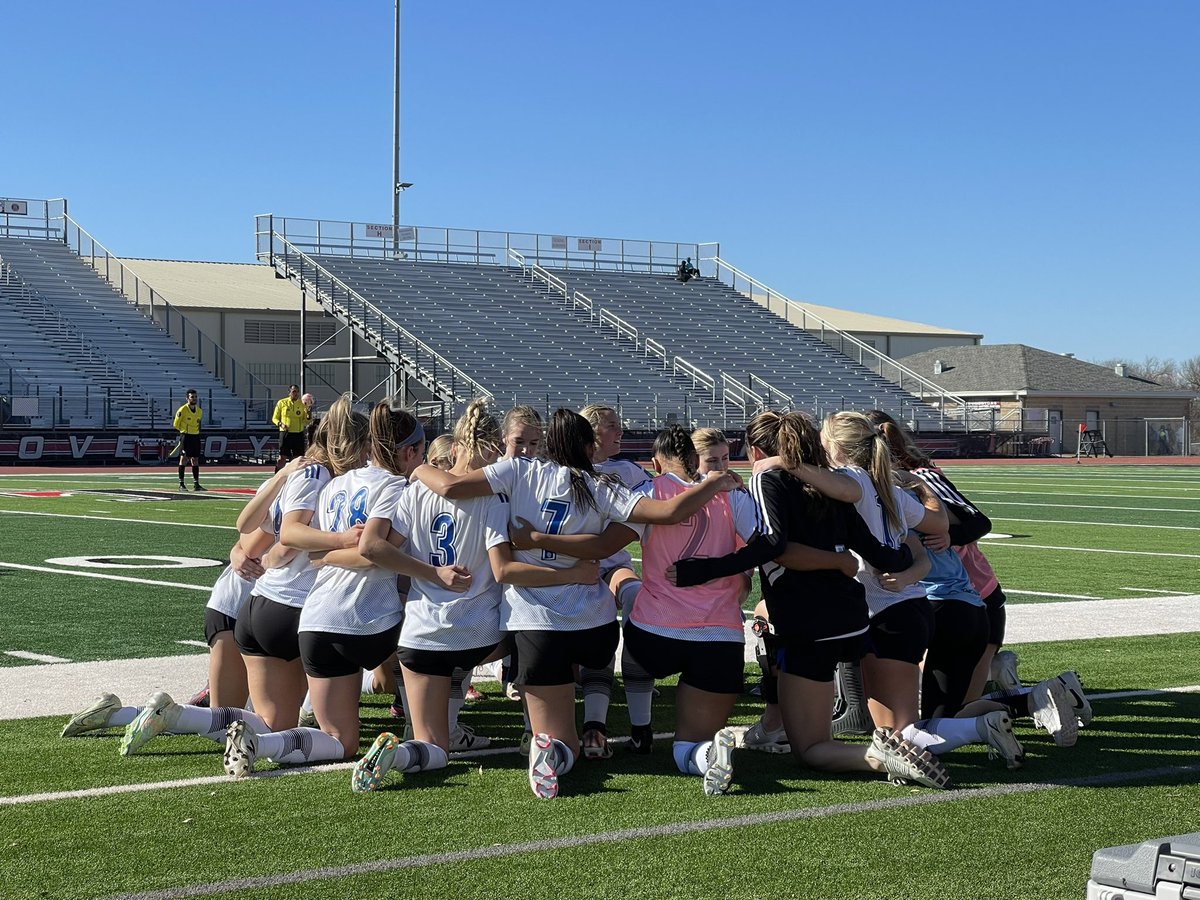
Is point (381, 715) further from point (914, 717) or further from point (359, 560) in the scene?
point (914, 717)

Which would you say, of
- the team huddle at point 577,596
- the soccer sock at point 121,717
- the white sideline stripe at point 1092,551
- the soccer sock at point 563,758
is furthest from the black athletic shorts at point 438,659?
the white sideline stripe at point 1092,551

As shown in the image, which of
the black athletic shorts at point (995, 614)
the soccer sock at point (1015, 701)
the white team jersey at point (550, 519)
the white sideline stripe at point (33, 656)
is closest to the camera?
the white team jersey at point (550, 519)

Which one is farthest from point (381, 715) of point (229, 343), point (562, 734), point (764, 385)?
point (229, 343)

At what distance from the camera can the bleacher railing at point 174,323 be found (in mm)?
46312

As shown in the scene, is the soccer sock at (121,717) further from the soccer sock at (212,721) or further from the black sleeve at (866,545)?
the black sleeve at (866,545)

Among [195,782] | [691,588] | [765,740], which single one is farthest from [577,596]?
[195,782]

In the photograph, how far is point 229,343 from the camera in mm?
54469

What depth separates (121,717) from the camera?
653 centimetres

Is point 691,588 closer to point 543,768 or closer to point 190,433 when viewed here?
point 543,768

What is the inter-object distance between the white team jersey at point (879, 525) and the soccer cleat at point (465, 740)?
66.1 inches

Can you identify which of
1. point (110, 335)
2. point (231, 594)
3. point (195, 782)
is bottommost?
point (195, 782)

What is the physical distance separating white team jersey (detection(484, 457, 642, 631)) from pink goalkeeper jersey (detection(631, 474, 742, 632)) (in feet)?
0.68

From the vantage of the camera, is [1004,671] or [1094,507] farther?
[1094,507]

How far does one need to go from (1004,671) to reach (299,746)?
10.2 ft
